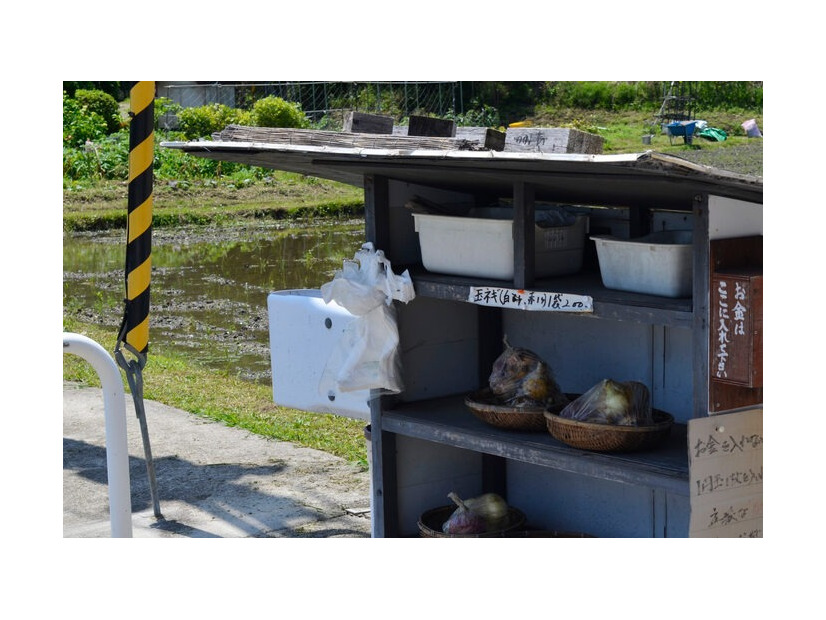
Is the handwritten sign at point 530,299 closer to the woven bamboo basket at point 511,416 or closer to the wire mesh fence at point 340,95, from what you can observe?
the woven bamboo basket at point 511,416

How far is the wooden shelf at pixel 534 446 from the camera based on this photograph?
339cm

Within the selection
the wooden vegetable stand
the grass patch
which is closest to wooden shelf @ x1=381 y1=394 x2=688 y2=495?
the wooden vegetable stand

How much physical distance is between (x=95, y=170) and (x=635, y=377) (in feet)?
58.5

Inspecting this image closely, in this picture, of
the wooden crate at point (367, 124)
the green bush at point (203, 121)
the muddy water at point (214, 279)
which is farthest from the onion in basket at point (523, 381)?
the green bush at point (203, 121)

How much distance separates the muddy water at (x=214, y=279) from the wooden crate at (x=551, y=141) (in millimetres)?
5073

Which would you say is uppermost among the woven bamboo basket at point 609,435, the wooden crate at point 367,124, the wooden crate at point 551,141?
the wooden crate at point 367,124

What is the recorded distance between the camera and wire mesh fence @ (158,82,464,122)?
25984mm

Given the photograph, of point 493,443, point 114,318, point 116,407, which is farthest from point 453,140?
point 114,318

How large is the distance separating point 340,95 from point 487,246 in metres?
23.2

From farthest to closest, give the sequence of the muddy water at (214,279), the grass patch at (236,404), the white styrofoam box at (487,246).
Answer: the muddy water at (214,279) < the grass patch at (236,404) < the white styrofoam box at (487,246)

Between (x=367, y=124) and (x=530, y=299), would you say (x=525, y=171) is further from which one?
(x=367, y=124)

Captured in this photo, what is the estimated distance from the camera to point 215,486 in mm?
5785

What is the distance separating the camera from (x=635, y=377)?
417 centimetres

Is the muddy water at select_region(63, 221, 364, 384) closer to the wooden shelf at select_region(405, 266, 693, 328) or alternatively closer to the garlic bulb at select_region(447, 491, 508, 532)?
the garlic bulb at select_region(447, 491, 508, 532)
